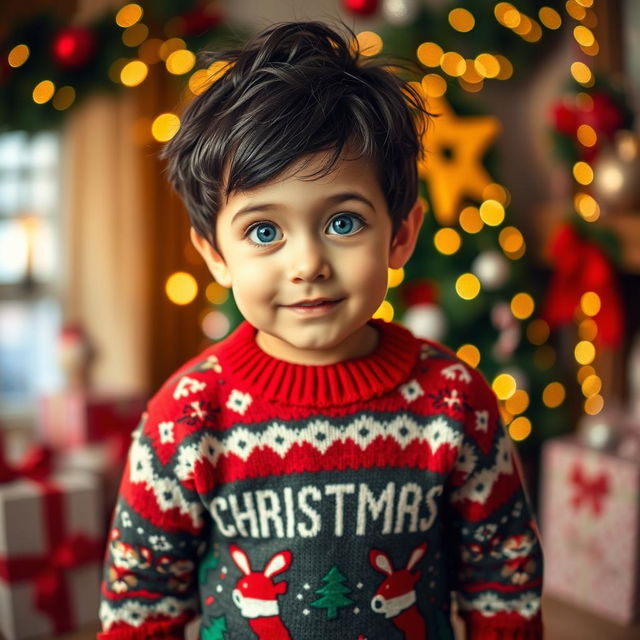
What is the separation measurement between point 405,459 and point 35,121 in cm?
173

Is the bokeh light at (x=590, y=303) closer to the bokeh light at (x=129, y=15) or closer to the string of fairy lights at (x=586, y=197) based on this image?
the string of fairy lights at (x=586, y=197)

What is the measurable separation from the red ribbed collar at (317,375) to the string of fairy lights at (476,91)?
3.67 feet

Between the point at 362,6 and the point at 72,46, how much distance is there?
79cm

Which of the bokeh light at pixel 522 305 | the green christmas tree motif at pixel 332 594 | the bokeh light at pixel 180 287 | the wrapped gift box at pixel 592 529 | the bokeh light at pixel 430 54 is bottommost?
the wrapped gift box at pixel 592 529

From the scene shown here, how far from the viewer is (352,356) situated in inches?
34.1

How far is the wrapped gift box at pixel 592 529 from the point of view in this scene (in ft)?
5.41

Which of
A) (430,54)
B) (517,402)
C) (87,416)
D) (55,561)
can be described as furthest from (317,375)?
(430,54)

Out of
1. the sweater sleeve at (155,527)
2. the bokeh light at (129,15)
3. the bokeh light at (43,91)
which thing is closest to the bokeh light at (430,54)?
the bokeh light at (129,15)

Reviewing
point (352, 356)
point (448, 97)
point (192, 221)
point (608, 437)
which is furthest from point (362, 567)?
point (448, 97)

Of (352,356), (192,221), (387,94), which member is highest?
(387,94)

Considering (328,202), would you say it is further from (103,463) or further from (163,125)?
(163,125)

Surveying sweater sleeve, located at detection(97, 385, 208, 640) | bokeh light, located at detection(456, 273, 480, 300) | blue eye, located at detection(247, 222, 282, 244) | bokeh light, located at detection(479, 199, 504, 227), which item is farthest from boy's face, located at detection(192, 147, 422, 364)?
bokeh light, located at detection(479, 199, 504, 227)

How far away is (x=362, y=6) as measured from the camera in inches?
73.8

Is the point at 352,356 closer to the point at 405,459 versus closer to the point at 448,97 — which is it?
the point at 405,459
